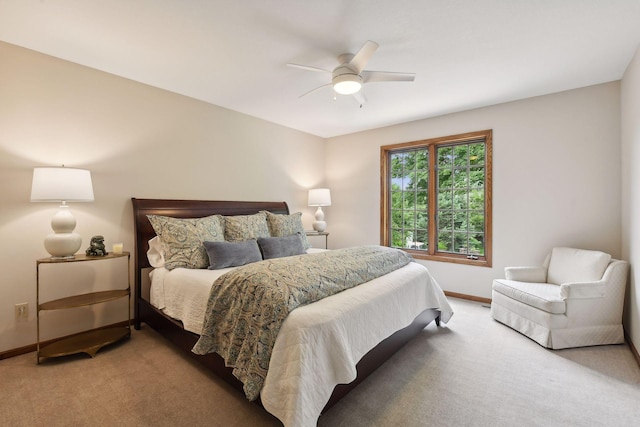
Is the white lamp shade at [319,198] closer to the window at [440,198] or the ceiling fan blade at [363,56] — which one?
A: the window at [440,198]

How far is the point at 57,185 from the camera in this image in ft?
7.52

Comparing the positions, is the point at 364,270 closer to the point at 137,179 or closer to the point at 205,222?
the point at 205,222

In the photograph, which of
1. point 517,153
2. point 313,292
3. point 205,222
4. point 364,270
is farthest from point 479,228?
point 205,222

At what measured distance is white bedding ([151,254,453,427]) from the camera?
1439 mm

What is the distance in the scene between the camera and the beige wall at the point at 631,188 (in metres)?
2.41

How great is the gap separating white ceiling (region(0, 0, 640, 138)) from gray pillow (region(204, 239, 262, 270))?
174 cm

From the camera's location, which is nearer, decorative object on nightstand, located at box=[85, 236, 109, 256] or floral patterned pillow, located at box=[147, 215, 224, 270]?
decorative object on nightstand, located at box=[85, 236, 109, 256]

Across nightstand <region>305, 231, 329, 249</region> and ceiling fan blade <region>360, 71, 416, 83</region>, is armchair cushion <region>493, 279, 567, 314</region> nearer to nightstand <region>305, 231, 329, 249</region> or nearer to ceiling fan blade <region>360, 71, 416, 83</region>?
ceiling fan blade <region>360, 71, 416, 83</region>

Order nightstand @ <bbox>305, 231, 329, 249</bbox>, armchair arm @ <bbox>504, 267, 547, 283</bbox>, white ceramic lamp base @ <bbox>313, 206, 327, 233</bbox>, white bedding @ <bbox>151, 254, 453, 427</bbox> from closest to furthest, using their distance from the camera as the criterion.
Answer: white bedding @ <bbox>151, 254, 453, 427</bbox> < armchair arm @ <bbox>504, 267, 547, 283</bbox> < nightstand @ <bbox>305, 231, 329, 249</bbox> < white ceramic lamp base @ <bbox>313, 206, 327, 233</bbox>

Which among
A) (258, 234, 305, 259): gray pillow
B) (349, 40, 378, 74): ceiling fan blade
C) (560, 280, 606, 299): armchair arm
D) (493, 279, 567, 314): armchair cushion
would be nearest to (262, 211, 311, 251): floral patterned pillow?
(258, 234, 305, 259): gray pillow

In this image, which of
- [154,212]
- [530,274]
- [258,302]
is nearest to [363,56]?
[258,302]

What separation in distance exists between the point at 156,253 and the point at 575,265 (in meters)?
4.36

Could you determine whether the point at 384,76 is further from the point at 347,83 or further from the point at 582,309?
the point at 582,309

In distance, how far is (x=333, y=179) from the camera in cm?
542
